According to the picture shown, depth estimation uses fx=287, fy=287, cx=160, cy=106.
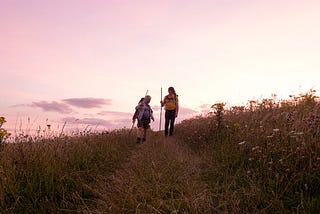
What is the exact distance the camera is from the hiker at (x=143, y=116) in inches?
550

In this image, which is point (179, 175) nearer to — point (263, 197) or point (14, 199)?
point (263, 197)

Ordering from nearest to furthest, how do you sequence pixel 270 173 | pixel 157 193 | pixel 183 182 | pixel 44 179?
pixel 157 193 < pixel 270 173 < pixel 44 179 < pixel 183 182

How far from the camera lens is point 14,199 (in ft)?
15.0

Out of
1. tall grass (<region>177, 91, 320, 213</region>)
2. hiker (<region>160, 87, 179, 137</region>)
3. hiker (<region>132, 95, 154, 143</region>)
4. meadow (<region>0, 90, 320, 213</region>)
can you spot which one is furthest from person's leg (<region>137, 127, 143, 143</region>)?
tall grass (<region>177, 91, 320, 213</region>)

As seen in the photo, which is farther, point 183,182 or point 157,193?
point 183,182

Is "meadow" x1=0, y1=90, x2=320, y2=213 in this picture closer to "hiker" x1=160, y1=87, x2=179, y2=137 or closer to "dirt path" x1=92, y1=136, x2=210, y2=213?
"dirt path" x1=92, y1=136, x2=210, y2=213

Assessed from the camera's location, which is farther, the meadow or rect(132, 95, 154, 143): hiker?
rect(132, 95, 154, 143): hiker

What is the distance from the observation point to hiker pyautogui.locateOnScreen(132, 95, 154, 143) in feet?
45.8

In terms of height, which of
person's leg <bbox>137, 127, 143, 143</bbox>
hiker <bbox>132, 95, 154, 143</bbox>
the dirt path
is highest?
hiker <bbox>132, 95, 154, 143</bbox>

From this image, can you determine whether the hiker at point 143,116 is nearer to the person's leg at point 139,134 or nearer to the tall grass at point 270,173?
the person's leg at point 139,134

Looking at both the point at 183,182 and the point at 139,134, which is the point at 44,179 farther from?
the point at 139,134

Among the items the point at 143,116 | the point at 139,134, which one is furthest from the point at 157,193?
the point at 143,116

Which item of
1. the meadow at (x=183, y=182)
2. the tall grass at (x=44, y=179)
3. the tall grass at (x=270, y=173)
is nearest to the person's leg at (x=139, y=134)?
the meadow at (x=183, y=182)

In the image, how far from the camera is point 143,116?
555 inches
